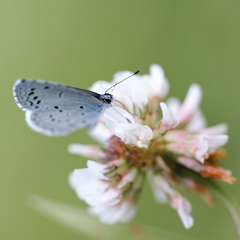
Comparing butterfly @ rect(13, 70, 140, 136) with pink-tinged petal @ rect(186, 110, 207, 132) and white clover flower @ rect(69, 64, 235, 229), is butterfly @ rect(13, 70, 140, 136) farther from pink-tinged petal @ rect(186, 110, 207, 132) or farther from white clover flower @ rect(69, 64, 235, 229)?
pink-tinged petal @ rect(186, 110, 207, 132)

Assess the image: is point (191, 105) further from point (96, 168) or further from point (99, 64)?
point (99, 64)

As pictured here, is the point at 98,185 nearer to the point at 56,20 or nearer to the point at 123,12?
the point at 123,12

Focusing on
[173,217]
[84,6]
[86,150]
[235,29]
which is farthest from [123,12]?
[86,150]

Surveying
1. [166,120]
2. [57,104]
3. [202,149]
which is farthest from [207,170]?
[57,104]

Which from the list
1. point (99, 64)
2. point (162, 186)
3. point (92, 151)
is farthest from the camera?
point (99, 64)

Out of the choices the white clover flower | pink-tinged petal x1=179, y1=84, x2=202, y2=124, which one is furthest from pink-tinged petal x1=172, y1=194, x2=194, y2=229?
pink-tinged petal x1=179, y1=84, x2=202, y2=124
